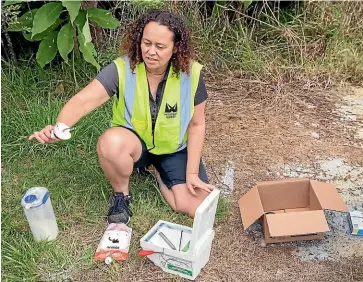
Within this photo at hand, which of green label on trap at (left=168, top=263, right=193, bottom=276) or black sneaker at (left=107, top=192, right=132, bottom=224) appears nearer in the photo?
green label on trap at (left=168, top=263, right=193, bottom=276)

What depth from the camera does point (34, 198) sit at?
2398mm

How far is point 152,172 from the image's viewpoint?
297 centimetres

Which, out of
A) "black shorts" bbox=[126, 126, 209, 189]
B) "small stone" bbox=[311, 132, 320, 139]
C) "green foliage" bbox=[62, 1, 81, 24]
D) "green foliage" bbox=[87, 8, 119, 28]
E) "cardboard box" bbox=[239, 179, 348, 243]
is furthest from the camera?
"small stone" bbox=[311, 132, 320, 139]

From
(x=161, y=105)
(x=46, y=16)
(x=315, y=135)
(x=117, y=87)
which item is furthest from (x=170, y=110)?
(x=315, y=135)

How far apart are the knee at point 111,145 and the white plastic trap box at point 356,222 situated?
1125 mm

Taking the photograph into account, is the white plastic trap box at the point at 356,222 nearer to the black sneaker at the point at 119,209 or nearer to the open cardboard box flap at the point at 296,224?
the open cardboard box flap at the point at 296,224

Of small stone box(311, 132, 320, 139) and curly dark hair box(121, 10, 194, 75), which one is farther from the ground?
curly dark hair box(121, 10, 194, 75)

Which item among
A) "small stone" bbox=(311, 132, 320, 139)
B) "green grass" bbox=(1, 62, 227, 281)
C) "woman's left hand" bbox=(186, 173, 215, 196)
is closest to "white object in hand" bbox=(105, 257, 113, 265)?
"green grass" bbox=(1, 62, 227, 281)

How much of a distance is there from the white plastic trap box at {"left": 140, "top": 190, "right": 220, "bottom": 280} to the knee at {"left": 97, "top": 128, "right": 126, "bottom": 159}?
0.37 metres

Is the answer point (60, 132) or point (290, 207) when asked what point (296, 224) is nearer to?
point (290, 207)

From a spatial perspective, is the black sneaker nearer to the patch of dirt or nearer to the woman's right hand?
the patch of dirt

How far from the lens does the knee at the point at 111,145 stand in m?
2.49

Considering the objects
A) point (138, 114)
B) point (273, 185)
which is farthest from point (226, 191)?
point (138, 114)

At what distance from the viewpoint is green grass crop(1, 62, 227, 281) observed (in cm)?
242
